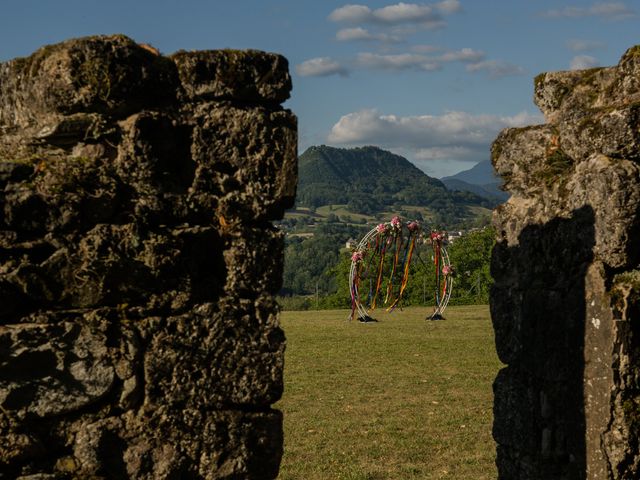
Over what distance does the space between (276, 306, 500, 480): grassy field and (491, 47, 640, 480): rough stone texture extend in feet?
12.9

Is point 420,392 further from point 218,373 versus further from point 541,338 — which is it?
point 218,373

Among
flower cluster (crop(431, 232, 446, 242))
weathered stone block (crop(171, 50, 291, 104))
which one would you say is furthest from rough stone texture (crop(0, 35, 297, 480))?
flower cluster (crop(431, 232, 446, 242))

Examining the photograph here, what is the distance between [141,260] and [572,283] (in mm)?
4428

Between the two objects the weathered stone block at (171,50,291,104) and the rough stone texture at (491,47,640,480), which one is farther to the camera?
the rough stone texture at (491,47,640,480)

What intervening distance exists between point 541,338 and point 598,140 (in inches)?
70.4

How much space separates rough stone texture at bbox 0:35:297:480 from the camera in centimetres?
426

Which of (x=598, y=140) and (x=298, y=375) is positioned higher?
(x=598, y=140)

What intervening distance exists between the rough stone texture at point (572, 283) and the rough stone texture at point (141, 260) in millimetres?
3632

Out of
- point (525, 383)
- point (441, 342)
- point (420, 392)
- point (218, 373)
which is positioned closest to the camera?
point (218, 373)

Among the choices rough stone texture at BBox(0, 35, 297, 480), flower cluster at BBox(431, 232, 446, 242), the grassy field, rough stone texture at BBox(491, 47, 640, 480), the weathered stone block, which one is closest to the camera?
rough stone texture at BBox(0, 35, 297, 480)

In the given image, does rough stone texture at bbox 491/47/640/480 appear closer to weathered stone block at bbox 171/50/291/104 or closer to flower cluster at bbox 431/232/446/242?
weathered stone block at bbox 171/50/291/104

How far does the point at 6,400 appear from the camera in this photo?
13.7 feet

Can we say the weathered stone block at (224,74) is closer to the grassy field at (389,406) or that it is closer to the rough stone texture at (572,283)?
the rough stone texture at (572,283)

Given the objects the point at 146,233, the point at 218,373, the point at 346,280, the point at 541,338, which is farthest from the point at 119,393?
the point at 346,280
